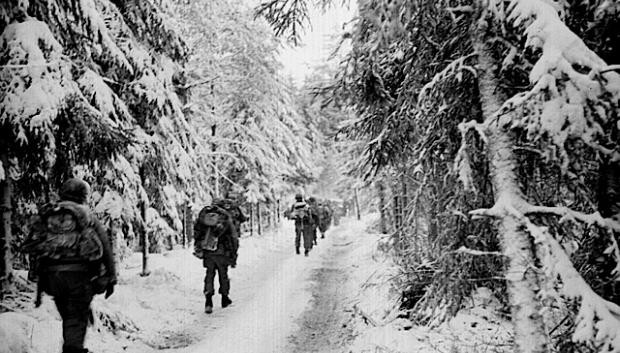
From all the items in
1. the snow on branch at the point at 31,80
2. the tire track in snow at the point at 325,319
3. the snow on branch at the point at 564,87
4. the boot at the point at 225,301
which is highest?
the snow on branch at the point at 31,80

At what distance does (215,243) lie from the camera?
8.79 metres

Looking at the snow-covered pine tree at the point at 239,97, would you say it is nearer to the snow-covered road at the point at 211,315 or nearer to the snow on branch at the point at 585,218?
the snow-covered road at the point at 211,315

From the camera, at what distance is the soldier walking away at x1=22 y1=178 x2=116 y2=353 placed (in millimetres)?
4562

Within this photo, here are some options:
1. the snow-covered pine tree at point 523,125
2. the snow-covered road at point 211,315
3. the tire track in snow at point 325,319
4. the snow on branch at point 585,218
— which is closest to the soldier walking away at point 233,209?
the snow-covered road at point 211,315

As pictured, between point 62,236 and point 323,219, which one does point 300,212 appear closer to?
point 323,219

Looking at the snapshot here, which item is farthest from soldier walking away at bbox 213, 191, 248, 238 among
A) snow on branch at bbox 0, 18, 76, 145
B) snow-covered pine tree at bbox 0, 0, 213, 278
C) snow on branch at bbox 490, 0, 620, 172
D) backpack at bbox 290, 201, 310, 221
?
snow on branch at bbox 490, 0, 620, 172

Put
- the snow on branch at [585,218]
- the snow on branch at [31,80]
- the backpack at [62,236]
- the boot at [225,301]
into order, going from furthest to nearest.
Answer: the boot at [225,301] → the snow on branch at [31,80] → the backpack at [62,236] → the snow on branch at [585,218]

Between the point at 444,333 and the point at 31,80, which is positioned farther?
the point at 444,333

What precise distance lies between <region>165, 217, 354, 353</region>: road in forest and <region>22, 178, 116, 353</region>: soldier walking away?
6.37 ft

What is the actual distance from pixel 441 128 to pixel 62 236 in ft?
15.0

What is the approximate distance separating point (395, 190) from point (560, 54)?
357 inches

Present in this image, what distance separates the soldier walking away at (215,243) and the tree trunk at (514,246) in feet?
19.6

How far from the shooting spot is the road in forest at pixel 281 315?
21.0 ft

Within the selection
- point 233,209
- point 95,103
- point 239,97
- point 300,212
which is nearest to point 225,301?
point 233,209
